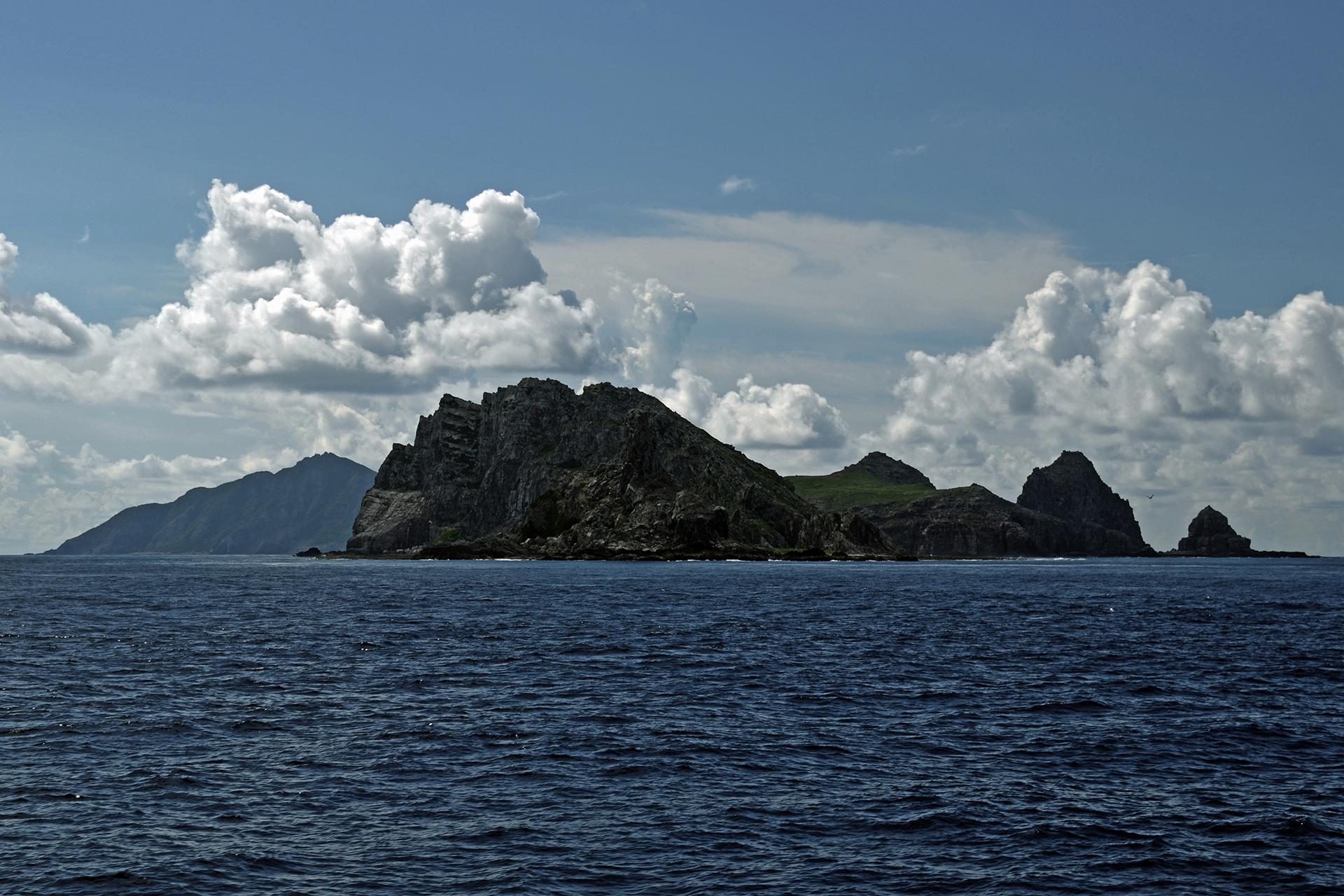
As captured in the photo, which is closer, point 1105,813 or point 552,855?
point 552,855

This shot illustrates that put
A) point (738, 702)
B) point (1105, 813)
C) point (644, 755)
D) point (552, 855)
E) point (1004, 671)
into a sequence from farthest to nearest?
point (1004, 671) < point (738, 702) < point (644, 755) < point (1105, 813) < point (552, 855)

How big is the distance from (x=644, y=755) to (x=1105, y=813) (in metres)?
14.4

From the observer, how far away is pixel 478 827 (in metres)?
25.7

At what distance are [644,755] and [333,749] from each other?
10739 millimetres

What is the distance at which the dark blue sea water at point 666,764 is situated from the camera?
22.9 meters

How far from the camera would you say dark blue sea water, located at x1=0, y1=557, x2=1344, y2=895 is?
2294 centimetres

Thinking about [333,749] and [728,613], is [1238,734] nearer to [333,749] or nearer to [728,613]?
[333,749]

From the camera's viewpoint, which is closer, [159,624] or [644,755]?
[644,755]

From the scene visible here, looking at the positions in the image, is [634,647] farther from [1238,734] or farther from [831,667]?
[1238,734]

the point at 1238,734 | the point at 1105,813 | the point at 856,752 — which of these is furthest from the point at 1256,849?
the point at 1238,734

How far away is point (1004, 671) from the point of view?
55750 mm

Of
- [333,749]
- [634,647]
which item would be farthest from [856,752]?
[634,647]

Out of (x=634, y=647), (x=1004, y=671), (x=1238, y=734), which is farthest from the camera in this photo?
(x=634, y=647)

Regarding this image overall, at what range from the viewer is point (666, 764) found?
3259 cm
